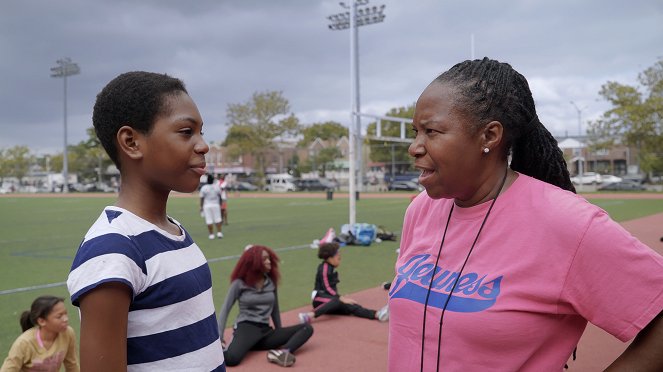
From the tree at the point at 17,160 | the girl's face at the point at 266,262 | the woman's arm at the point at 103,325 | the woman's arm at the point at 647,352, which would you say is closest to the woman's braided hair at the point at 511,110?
the woman's arm at the point at 647,352

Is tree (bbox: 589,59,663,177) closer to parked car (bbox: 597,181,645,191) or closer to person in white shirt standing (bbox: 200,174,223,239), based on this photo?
parked car (bbox: 597,181,645,191)

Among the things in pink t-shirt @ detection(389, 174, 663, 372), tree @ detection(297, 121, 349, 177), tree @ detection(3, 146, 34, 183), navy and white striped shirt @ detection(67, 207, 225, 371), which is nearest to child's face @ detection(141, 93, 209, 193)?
navy and white striped shirt @ detection(67, 207, 225, 371)

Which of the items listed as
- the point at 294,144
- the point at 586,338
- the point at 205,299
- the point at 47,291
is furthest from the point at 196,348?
the point at 294,144

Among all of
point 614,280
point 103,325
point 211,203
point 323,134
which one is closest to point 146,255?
point 103,325

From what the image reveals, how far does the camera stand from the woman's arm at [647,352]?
1.53 meters

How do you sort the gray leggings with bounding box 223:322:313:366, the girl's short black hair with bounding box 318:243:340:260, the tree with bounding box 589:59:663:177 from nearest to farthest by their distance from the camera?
the gray leggings with bounding box 223:322:313:366 → the girl's short black hair with bounding box 318:243:340:260 → the tree with bounding box 589:59:663:177

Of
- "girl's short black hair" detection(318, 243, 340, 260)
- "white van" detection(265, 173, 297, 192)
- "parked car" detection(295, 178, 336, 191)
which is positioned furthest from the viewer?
"white van" detection(265, 173, 297, 192)

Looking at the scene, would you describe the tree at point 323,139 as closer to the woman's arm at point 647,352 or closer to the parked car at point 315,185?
the parked car at point 315,185

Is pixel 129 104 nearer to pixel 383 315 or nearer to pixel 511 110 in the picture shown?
pixel 511 110

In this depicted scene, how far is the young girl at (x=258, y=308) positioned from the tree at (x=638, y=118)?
3961 centimetres

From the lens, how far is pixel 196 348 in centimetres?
181

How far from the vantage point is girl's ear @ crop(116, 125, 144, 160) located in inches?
72.2

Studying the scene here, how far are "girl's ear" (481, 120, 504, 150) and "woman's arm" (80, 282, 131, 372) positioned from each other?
1127 mm

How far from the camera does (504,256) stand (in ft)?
5.56
